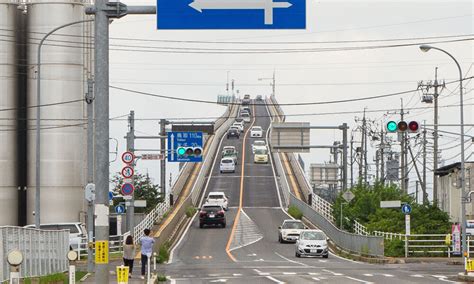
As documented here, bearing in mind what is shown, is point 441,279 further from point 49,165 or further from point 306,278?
point 49,165

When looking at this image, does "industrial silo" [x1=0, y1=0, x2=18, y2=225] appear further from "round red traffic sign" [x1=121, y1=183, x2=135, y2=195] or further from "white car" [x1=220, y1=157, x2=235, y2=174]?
"white car" [x1=220, y1=157, x2=235, y2=174]

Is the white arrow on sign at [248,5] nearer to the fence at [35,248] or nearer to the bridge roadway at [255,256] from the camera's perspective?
the fence at [35,248]

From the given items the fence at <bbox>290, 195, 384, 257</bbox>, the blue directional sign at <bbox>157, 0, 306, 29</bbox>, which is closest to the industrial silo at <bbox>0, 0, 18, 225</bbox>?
the fence at <bbox>290, 195, 384, 257</bbox>

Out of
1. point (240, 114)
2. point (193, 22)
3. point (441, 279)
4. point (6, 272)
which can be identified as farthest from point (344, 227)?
point (240, 114)

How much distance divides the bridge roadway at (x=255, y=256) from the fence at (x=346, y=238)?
4.55 ft

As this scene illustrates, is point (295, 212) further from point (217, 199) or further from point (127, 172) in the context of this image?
point (127, 172)

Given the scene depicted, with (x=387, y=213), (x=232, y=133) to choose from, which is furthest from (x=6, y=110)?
(x=232, y=133)

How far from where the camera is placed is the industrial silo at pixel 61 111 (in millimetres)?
65688

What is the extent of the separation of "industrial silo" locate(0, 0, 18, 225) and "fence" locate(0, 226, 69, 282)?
2496cm

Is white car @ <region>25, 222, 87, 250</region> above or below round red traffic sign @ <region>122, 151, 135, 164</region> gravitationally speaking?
below

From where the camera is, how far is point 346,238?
60.5 meters

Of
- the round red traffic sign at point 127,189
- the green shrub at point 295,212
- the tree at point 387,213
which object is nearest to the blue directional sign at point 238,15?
the round red traffic sign at point 127,189

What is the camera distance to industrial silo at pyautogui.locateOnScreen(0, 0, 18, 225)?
2616 inches

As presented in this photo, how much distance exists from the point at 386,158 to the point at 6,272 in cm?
9490
